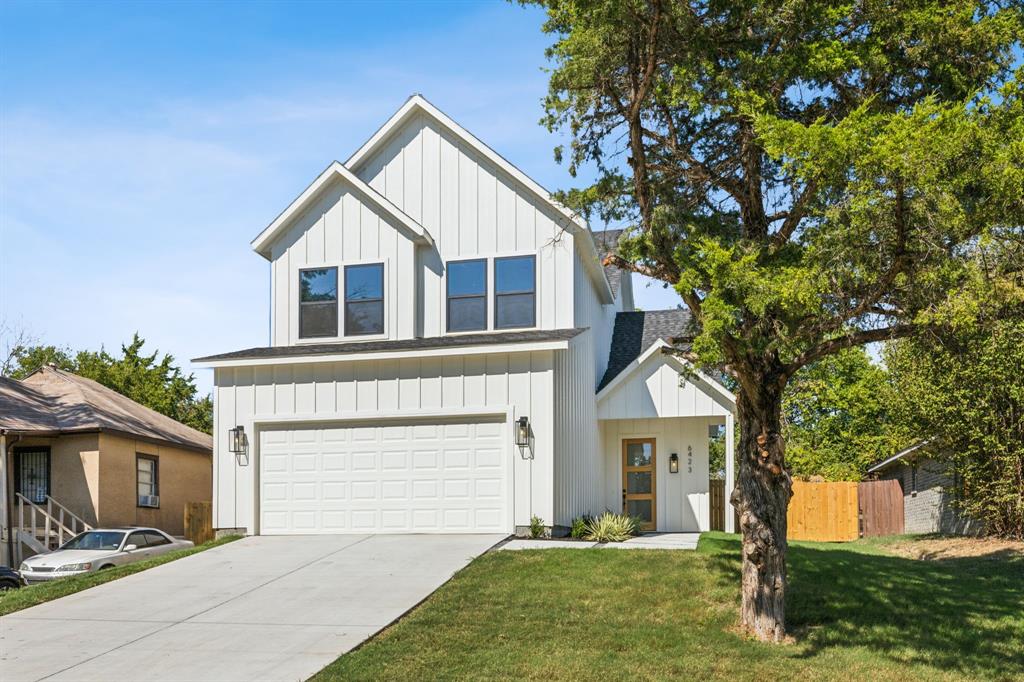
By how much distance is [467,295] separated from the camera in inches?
787

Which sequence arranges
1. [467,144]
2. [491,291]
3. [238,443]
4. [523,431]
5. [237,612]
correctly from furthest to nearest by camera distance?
[467,144] < [491,291] < [238,443] < [523,431] < [237,612]

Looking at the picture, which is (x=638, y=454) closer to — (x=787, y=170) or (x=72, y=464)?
(x=787, y=170)

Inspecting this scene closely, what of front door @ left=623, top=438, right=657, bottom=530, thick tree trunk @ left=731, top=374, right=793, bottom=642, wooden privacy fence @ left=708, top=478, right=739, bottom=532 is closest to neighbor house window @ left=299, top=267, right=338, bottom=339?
front door @ left=623, top=438, right=657, bottom=530

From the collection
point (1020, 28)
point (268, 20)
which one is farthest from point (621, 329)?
point (1020, 28)

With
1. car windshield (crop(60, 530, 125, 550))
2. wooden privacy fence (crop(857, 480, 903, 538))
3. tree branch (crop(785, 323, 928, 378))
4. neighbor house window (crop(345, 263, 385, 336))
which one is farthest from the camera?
wooden privacy fence (crop(857, 480, 903, 538))

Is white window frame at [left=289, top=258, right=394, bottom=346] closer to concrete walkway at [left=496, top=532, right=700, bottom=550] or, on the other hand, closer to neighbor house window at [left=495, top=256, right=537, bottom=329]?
neighbor house window at [left=495, top=256, right=537, bottom=329]

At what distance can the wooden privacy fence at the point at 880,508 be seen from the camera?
28.2 metres

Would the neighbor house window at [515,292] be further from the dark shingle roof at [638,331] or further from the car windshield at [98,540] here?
the car windshield at [98,540]

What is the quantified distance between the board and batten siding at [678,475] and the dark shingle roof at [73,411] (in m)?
12.4

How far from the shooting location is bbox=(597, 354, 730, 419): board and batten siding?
20781 mm

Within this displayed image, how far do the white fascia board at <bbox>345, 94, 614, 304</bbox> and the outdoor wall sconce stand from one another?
239 inches

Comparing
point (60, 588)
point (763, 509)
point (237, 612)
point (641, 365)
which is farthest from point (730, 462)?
point (60, 588)

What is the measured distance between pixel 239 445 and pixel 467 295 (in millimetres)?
5388

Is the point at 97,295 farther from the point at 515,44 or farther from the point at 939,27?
the point at 939,27
